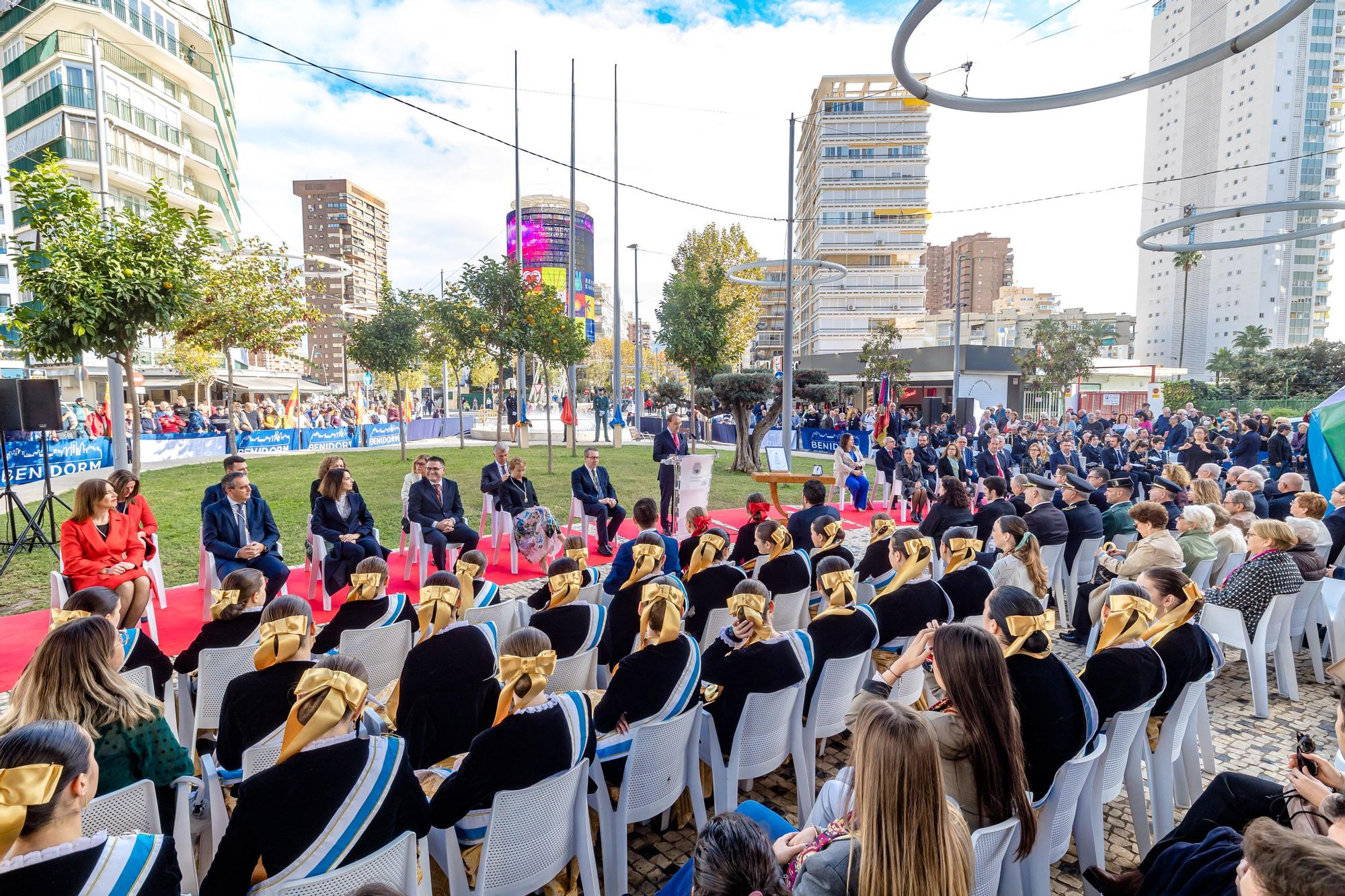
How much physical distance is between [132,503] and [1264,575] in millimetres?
9006

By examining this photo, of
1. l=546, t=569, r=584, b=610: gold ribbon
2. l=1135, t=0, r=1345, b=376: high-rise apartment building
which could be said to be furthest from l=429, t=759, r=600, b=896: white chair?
l=1135, t=0, r=1345, b=376: high-rise apartment building

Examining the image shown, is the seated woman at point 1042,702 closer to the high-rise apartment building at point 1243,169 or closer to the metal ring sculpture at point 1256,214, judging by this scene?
the metal ring sculpture at point 1256,214

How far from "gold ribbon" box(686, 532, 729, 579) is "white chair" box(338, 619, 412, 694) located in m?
1.96

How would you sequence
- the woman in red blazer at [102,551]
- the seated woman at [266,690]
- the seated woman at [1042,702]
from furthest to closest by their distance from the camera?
1. the woman in red blazer at [102,551]
2. the seated woman at [266,690]
3. the seated woman at [1042,702]

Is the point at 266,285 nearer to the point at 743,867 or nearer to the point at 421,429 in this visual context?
the point at 421,429

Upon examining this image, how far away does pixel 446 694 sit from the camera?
3.05 meters

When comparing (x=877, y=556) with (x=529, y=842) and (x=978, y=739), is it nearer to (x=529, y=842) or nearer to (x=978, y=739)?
(x=978, y=739)

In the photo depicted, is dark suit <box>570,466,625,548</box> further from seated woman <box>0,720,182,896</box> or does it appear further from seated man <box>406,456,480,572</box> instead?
seated woman <box>0,720,182,896</box>

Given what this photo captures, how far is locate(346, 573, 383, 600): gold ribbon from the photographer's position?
13.0 ft

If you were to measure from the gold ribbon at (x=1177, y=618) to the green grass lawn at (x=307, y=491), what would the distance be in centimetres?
868

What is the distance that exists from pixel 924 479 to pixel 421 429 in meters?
21.6

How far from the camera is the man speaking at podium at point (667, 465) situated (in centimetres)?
1094

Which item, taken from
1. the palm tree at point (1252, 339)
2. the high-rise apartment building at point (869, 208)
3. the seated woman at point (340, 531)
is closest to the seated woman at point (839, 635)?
the seated woman at point (340, 531)

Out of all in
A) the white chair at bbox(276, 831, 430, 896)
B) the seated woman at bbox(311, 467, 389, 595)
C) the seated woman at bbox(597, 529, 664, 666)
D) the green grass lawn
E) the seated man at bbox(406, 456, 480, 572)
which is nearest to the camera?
the white chair at bbox(276, 831, 430, 896)
